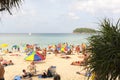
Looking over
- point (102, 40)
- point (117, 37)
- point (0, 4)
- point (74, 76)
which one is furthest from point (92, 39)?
point (74, 76)

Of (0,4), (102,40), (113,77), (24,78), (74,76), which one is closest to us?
(0,4)

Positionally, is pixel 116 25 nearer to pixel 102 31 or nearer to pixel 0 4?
pixel 102 31

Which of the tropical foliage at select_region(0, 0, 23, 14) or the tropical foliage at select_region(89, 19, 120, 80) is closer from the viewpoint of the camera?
the tropical foliage at select_region(0, 0, 23, 14)

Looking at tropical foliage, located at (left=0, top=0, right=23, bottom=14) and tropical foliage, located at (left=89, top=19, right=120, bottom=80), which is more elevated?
tropical foliage, located at (left=0, top=0, right=23, bottom=14)

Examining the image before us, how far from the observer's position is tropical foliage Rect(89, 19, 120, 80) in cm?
633

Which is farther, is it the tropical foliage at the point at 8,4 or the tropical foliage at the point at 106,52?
the tropical foliage at the point at 106,52

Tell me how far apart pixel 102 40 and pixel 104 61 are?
64 centimetres

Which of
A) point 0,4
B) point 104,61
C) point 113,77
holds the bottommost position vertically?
point 113,77

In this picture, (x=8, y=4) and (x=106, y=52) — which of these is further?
(x=106, y=52)

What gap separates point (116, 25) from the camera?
22.2 ft

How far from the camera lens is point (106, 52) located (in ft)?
21.2

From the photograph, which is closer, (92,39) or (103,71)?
(103,71)

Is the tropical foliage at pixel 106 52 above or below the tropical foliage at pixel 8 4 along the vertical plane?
below

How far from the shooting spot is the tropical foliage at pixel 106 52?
20.8ft
